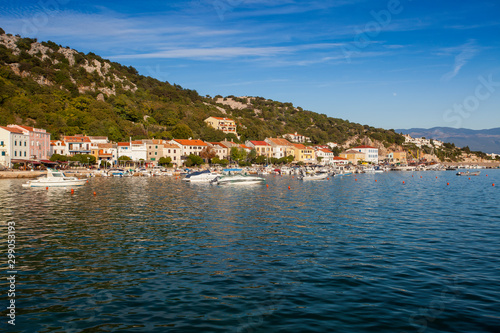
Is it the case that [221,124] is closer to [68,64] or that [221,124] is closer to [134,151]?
[134,151]

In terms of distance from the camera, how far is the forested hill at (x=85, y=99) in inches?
4016

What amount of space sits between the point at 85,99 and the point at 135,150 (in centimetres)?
3419

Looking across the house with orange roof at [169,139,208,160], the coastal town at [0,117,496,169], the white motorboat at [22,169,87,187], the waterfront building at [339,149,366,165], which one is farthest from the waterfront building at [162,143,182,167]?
the waterfront building at [339,149,366,165]

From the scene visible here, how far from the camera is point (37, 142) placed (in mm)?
81562

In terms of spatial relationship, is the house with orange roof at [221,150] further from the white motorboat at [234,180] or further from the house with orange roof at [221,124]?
the white motorboat at [234,180]

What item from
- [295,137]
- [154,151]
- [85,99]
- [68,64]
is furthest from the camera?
[295,137]

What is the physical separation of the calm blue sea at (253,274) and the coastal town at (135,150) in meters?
58.4

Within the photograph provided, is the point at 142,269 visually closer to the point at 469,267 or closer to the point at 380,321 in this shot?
the point at 380,321

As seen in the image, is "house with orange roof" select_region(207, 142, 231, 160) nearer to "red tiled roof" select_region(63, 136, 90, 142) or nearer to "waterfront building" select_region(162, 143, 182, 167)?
"waterfront building" select_region(162, 143, 182, 167)

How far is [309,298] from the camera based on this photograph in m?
11.3

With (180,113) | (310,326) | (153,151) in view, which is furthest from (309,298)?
(180,113)

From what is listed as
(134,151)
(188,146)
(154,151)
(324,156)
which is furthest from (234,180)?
(324,156)

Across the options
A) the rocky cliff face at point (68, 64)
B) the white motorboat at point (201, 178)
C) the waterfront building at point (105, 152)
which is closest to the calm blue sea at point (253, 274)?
the white motorboat at point (201, 178)

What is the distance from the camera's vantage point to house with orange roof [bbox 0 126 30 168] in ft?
235
